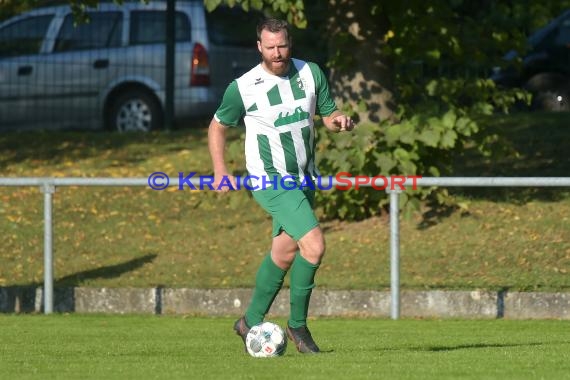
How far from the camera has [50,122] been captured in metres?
20.8

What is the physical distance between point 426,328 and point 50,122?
1084 cm

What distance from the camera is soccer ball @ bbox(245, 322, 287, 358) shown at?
8.56 meters

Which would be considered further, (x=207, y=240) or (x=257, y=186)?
(x=207, y=240)

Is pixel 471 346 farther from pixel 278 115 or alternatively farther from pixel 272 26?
pixel 272 26

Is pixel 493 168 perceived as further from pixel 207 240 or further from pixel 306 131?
pixel 306 131

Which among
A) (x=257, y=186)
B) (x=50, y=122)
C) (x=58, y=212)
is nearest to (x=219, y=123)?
(x=257, y=186)

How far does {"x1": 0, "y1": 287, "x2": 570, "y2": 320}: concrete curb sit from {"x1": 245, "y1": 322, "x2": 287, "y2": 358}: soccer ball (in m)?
3.72

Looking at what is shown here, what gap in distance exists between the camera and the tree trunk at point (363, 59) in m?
15.0

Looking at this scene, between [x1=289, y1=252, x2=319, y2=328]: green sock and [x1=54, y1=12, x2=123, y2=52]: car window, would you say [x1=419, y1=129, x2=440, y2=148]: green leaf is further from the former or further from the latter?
[x1=54, y1=12, x2=123, y2=52]: car window

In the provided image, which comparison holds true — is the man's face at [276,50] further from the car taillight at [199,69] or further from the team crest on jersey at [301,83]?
the car taillight at [199,69]

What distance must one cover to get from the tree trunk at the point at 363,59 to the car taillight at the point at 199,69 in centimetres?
541

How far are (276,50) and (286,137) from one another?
50 centimetres

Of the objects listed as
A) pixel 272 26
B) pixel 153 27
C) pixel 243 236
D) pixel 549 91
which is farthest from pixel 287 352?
pixel 549 91

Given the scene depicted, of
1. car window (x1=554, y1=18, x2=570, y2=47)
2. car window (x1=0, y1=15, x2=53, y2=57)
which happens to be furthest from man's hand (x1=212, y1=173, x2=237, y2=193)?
car window (x1=554, y1=18, x2=570, y2=47)
